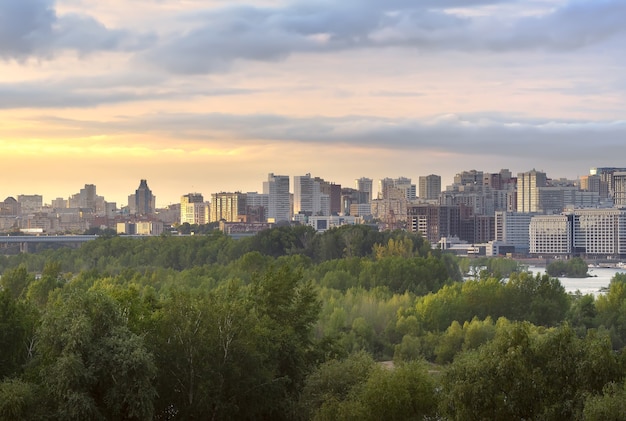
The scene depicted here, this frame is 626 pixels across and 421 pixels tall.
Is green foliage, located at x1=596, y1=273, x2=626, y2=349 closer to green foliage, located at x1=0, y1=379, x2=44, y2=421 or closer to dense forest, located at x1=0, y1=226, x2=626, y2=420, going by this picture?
dense forest, located at x1=0, y1=226, x2=626, y2=420

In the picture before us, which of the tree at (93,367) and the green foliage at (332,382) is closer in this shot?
the tree at (93,367)

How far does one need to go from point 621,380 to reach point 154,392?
11.1 meters

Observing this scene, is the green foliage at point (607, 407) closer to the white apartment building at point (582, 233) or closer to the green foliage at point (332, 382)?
the green foliage at point (332, 382)

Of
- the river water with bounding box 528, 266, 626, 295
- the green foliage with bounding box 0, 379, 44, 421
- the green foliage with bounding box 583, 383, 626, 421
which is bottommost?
the river water with bounding box 528, 266, 626, 295

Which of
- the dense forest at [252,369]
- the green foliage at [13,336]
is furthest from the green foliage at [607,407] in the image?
the green foliage at [13,336]

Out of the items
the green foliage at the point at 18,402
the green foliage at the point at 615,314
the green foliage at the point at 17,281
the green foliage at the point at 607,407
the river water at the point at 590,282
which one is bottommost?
the river water at the point at 590,282

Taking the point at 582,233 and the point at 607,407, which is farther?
the point at 582,233

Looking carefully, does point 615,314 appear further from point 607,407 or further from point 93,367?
point 607,407

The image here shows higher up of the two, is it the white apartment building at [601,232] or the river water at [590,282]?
the white apartment building at [601,232]

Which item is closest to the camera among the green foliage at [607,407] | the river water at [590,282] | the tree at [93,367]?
the green foliage at [607,407]

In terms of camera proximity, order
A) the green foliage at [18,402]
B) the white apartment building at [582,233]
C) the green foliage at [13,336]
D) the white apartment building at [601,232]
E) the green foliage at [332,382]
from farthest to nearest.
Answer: the white apartment building at [582,233]
the white apartment building at [601,232]
the green foliage at [332,382]
the green foliage at [13,336]
the green foliage at [18,402]

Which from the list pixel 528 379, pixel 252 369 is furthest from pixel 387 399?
pixel 252 369

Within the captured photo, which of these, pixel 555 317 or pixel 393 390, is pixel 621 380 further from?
pixel 555 317

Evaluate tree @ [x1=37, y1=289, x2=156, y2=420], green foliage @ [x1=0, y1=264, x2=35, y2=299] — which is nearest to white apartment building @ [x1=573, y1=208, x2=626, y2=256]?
green foliage @ [x1=0, y1=264, x2=35, y2=299]
